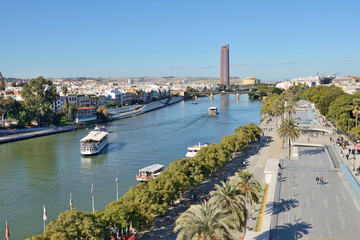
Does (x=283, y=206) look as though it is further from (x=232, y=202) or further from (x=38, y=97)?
(x=38, y=97)

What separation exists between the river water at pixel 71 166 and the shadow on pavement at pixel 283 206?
13.0 m

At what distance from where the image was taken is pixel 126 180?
3228cm

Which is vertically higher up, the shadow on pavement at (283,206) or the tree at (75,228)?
the tree at (75,228)

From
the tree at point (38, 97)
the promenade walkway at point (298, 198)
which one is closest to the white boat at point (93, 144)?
the promenade walkway at point (298, 198)

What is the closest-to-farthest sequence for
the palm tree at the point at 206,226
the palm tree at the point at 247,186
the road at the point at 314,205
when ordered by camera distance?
the palm tree at the point at 206,226, the road at the point at 314,205, the palm tree at the point at 247,186

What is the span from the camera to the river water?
83.7 feet

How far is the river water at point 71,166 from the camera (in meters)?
25.5

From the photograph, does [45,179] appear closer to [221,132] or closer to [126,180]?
[126,180]

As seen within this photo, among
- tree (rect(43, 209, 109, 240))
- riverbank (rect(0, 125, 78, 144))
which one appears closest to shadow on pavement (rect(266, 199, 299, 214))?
tree (rect(43, 209, 109, 240))

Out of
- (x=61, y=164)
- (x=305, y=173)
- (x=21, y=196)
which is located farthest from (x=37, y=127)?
(x=305, y=173)

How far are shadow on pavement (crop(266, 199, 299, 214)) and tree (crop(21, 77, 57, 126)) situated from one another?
58254mm

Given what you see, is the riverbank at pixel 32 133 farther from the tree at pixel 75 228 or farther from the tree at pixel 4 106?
the tree at pixel 75 228

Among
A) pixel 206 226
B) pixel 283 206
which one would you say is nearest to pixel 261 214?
pixel 283 206

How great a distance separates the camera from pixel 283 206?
20.8m
